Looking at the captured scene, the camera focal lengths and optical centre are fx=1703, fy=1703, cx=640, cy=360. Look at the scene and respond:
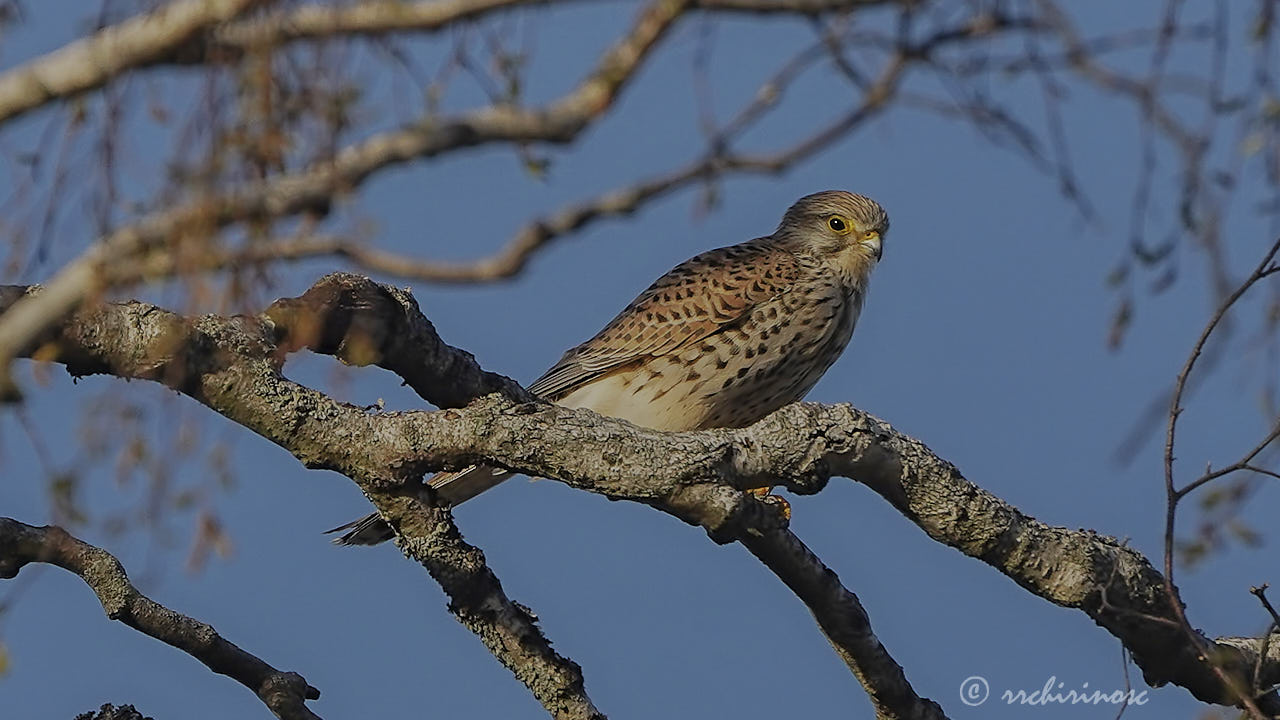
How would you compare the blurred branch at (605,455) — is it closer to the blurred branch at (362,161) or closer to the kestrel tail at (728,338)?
the blurred branch at (362,161)

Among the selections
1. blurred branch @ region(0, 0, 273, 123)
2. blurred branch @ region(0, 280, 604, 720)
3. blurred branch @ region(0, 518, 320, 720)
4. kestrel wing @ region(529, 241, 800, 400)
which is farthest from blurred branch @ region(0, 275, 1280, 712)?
kestrel wing @ region(529, 241, 800, 400)

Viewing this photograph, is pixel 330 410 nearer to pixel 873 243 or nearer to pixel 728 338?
pixel 728 338

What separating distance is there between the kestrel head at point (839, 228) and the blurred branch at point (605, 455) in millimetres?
3111

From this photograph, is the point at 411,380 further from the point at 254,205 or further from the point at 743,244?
the point at 743,244

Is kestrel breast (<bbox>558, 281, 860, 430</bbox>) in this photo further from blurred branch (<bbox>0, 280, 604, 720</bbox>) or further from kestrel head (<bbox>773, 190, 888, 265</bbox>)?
blurred branch (<bbox>0, 280, 604, 720</bbox>)

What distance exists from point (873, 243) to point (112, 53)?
5631 millimetres

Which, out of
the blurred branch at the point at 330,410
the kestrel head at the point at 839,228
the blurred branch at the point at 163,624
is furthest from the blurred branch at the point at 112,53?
the kestrel head at the point at 839,228

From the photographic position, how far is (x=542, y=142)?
6.89ft

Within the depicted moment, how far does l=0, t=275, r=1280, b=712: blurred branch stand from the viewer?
13.0ft

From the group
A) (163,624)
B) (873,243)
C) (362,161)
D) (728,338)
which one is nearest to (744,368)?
(728,338)

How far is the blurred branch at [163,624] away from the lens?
439 centimetres

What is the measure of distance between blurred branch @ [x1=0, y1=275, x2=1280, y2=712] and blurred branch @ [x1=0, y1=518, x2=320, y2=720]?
0.52 m

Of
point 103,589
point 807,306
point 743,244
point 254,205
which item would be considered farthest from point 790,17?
point 743,244

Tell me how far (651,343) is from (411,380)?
2621 millimetres
